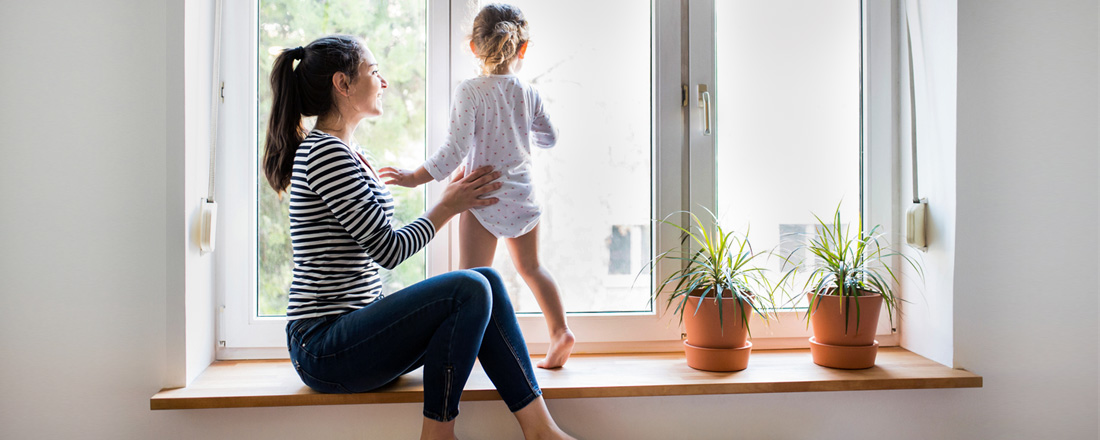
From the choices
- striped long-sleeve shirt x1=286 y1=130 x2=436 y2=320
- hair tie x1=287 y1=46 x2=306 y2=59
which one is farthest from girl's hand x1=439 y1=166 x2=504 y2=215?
hair tie x1=287 y1=46 x2=306 y2=59

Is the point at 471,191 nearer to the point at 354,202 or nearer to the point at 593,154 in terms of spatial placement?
the point at 354,202

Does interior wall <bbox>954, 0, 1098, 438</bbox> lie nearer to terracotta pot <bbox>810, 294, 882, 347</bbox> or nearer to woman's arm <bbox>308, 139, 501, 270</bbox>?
terracotta pot <bbox>810, 294, 882, 347</bbox>

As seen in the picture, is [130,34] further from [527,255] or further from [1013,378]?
[1013,378]

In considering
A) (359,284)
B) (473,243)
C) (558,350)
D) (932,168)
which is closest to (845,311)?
(932,168)

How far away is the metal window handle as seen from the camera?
1.79m

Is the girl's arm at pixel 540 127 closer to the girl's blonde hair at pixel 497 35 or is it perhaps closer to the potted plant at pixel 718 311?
the girl's blonde hair at pixel 497 35

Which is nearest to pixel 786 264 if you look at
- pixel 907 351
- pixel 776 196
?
pixel 776 196

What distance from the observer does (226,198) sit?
169 cm

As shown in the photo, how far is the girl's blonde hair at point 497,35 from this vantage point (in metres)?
1.55

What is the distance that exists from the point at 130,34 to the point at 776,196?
173cm

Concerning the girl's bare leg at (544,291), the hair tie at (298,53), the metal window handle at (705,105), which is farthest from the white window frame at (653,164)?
the hair tie at (298,53)

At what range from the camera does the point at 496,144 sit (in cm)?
156

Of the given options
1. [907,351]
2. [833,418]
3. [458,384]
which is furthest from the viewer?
[907,351]

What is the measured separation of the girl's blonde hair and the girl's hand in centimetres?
27
